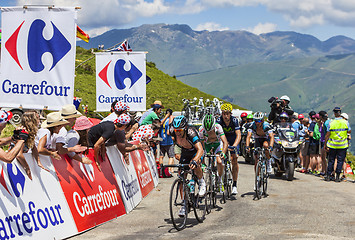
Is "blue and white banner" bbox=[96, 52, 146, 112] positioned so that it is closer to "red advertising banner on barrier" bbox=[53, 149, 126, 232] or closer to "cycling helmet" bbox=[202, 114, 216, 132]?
"cycling helmet" bbox=[202, 114, 216, 132]

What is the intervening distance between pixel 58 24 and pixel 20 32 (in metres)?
0.82

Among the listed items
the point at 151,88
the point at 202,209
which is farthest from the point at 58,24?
the point at 151,88

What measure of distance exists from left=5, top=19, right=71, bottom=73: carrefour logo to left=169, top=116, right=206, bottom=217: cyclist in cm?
321

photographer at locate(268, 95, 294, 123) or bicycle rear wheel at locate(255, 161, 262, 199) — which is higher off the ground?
photographer at locate(268, 95, 294, 123)

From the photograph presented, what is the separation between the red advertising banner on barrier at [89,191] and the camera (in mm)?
8039

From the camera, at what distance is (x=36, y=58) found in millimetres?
10453

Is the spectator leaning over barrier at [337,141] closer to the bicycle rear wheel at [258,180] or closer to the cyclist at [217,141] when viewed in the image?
the bicycle rear wheel at [258,180]

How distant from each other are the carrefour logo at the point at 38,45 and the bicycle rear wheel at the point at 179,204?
3.93 meters

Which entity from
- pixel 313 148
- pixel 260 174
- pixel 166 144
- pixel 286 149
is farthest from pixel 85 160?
pixel 313 148

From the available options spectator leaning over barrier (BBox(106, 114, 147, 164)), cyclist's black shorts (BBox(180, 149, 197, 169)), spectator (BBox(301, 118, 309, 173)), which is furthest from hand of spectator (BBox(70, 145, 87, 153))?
spectator (BBox(301, 118, 309, 173))

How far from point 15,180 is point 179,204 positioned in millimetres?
3175

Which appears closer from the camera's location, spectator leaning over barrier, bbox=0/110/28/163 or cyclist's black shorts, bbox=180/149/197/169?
spectator leaning over barrier, bbox=0/110/28/163

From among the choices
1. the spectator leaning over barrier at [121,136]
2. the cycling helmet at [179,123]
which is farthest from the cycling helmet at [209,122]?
the spectator leaning over barrier at [121,136]

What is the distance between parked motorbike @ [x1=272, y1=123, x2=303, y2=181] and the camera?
15.7 metres
